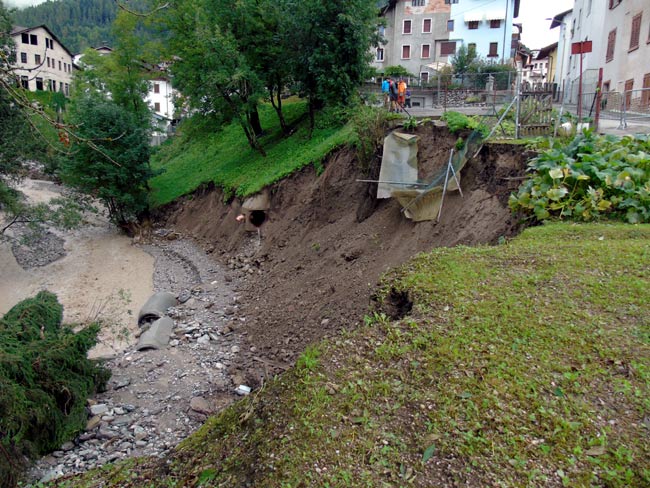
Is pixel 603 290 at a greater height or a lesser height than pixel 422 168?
lesser

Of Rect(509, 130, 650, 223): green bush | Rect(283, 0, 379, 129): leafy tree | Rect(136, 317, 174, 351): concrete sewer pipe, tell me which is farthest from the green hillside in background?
Rect(509, 130, 650, 223): green bush

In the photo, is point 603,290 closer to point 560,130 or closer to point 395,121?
point 560,130

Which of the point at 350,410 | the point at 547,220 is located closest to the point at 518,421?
the point at 350,410

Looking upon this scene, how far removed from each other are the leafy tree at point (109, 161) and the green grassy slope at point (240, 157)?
2.54m

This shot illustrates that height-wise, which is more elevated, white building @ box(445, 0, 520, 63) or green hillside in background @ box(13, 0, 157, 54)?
green hillside in background @ box(13, 0, 157, 54)

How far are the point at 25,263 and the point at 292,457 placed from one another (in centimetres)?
2082

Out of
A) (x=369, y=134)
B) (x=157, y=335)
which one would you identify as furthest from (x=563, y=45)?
(x=157, y=335)

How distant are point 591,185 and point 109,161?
19684 millimetres

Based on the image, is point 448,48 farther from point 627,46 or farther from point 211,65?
point 211,65

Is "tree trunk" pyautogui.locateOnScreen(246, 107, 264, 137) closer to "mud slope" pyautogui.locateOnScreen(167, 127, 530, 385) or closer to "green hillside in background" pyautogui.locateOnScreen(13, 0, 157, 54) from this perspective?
"mud slope" pyautogui.locateOnScreen(167, 127, 530, 385)

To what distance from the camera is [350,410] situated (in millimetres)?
5305

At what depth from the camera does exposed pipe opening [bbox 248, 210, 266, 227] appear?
1978 centimetres

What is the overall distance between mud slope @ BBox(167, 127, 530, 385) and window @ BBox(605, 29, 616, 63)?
21323 mm

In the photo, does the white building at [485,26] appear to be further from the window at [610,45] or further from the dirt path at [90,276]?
the dirt path at [90,276]
